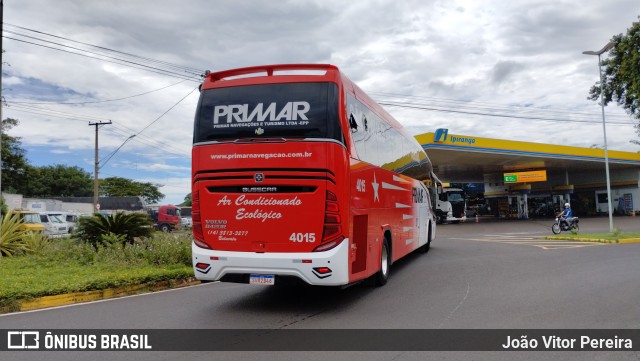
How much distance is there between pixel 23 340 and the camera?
20.1ft

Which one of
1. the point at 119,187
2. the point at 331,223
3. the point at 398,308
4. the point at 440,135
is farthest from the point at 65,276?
the point at 119,187

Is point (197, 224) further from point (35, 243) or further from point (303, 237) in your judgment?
point (35, 243)

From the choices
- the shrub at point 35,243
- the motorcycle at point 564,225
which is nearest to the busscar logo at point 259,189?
the shrub at point 35,243

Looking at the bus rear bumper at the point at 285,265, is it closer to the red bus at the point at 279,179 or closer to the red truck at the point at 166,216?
the red bus at the point at 279,179

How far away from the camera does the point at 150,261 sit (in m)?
11.9

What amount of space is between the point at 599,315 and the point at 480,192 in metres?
75.8

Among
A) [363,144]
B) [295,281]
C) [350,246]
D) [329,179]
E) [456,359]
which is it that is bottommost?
[456,359]

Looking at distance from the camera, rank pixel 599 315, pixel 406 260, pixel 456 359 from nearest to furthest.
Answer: pixel 456 359
pixel 599 315
pixel 406 260

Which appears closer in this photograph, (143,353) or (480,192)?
(143,353)

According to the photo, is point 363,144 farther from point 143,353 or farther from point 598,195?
point 598,195

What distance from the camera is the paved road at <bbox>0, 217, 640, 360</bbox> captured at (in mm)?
6234

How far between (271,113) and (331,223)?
6.26ft

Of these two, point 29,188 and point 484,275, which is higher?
point 29,188

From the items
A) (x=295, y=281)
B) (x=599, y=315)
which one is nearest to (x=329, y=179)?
(x=295, y=281)
